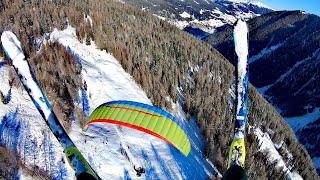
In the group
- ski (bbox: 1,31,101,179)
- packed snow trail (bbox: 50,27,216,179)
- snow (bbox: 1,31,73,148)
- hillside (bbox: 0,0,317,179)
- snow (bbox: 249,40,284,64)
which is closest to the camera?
ski (bbox: 1,31,101,179)

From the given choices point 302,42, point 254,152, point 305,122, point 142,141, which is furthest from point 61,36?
point 302,42

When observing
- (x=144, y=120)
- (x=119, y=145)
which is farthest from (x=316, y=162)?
(x=144, y=120)

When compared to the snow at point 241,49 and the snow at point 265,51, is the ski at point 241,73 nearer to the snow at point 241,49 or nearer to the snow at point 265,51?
the snow at point 241,49

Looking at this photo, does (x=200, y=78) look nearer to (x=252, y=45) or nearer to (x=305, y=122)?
(x=305, y=122)

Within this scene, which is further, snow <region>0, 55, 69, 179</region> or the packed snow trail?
the packed snow trail

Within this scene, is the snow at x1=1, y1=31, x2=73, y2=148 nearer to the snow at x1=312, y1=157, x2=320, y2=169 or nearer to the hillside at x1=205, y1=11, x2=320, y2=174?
the snow at x1=312, y1=157, x2=320, y2=169

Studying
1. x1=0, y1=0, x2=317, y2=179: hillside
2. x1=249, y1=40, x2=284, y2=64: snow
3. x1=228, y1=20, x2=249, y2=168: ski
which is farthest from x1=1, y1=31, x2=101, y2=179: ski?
x1=249, y1=40, x2=284, y2=64: snow
